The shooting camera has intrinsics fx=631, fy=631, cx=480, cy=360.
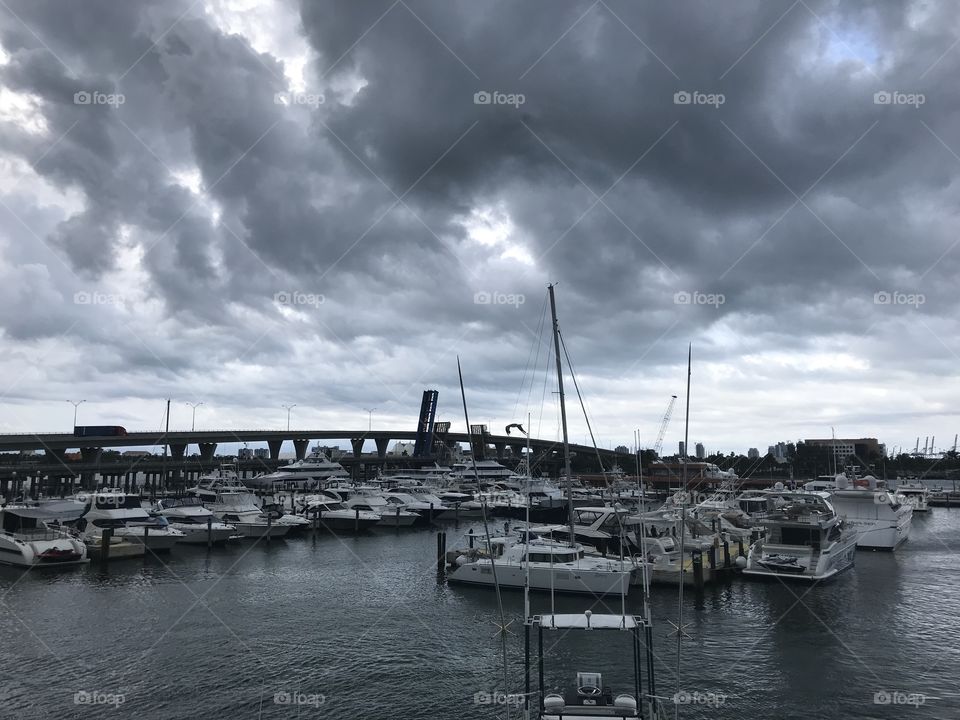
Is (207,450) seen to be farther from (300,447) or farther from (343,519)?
(343,519)

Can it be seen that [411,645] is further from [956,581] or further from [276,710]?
[956,581]

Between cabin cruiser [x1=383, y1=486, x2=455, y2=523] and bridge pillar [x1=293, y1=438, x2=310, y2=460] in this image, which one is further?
bridge pillar [x1=293, y1=438, x2=310, y2=460]

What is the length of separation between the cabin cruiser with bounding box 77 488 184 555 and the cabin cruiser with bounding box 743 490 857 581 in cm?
4091

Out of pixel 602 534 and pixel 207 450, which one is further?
pixel 207 450

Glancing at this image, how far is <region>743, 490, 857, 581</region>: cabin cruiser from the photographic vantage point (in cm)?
3838

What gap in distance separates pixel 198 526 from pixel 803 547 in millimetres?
45150

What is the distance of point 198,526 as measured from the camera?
169 feet

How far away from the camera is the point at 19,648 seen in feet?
82.0

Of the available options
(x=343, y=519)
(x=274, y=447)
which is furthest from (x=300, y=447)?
(x=343, y=519)

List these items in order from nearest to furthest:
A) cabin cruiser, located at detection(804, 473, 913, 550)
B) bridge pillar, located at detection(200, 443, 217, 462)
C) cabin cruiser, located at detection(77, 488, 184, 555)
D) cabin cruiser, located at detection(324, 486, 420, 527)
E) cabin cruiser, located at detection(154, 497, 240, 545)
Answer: cabin cruiser, located at detection(77, 488, 184, 555), cabin cruiser, located at detection(154, 497, 240, 545), cabin cruiser, located at detection(804, 473, 913, 550), cabin cruiser, located at detection(324, 486, 420, 527), bridge pillar, located at detection(200, 443, 217, 462)

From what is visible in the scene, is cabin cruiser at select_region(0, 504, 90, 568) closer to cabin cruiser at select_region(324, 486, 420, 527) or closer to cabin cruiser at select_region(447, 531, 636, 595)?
cabin cruiser at select_region(447, 531, 636, 595)

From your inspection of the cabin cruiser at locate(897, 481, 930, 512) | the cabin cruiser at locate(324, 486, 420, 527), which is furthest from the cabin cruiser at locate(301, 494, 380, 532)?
the cabin cruiser at locate(897, 481, 930, 512)

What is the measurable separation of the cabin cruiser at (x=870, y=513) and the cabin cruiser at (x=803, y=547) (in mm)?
9584

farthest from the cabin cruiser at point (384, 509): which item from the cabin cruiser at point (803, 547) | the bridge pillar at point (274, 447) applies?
the bridge pillar at point (274, 447)
